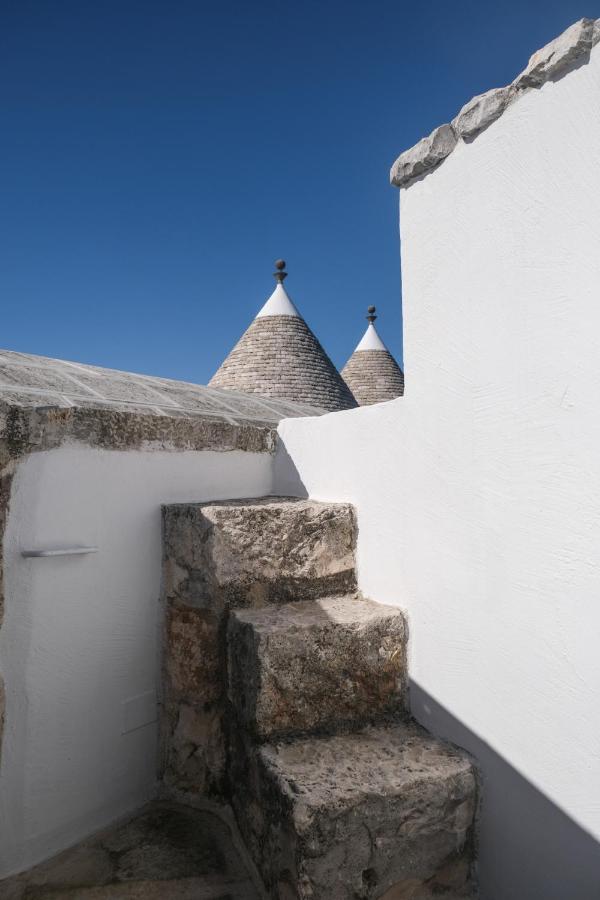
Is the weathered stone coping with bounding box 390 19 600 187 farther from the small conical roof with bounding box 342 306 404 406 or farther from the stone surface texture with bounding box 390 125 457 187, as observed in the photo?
the small conical roof with bounding box 342 306 404 406

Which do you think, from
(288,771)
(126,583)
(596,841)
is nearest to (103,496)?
(126,583)

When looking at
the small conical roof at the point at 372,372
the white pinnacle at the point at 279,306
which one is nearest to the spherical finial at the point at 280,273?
the white pinnacle at the point at 279,306

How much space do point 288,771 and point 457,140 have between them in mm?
2134

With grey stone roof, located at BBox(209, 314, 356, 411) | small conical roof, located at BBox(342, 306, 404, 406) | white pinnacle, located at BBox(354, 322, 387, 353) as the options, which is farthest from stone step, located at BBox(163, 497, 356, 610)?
white pinnacle, located at BBox(354, 322, 387, 353)

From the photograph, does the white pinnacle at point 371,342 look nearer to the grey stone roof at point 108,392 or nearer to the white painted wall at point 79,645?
the grey stone roof at point 108,392

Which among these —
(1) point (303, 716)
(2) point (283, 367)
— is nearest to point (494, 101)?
(1) point (303, 716)

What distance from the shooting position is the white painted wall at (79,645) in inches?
76.2

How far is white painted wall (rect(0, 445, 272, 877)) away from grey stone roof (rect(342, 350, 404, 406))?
10.3m

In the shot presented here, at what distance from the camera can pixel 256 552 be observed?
2.21 m

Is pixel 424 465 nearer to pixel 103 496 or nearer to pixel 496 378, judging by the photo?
pixel 496 378

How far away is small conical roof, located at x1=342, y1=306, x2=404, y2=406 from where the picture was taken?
41.2 ft

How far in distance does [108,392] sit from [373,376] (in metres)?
10.3

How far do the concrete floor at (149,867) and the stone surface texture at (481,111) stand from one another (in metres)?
2.63

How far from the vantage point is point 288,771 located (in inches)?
65.4
